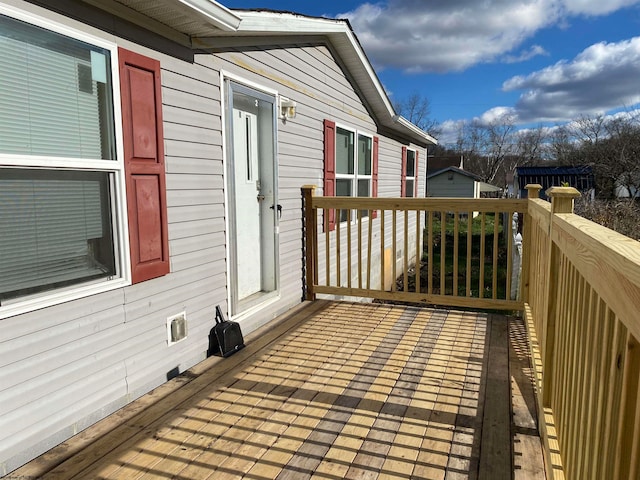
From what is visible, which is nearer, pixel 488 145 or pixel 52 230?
pixel 52 230

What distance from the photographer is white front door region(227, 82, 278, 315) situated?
148 inches

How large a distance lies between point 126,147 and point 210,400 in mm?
1470

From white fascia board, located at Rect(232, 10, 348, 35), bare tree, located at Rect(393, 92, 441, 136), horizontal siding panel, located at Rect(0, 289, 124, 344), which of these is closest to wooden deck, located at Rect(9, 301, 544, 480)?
horizontal siding panel, located at Rect(0, 289, 124, 344)

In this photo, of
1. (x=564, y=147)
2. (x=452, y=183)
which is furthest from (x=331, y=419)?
(x=564, y=147)

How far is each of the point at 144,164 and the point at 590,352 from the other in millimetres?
2269

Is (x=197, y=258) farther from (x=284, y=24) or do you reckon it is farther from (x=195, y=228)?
(x=284, y=24)

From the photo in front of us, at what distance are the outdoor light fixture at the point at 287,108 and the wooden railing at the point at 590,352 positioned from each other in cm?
281

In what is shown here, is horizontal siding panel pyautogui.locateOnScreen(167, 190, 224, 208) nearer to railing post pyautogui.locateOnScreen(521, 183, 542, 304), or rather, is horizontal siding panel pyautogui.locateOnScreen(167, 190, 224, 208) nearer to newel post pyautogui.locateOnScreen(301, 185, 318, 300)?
newel post pyautogui.locateOnScreen(301, 185, 318, 300)

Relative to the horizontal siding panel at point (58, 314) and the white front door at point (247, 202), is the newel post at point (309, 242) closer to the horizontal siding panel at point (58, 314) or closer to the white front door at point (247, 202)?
the white front door at point (247, 202)

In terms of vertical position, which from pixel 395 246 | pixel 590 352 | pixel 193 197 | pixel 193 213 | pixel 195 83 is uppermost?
pixel 195 83

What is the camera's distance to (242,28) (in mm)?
3295

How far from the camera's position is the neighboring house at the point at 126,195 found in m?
1.93

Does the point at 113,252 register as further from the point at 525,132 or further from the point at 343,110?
the point at 525,132

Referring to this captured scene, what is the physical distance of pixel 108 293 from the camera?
7.80ft
